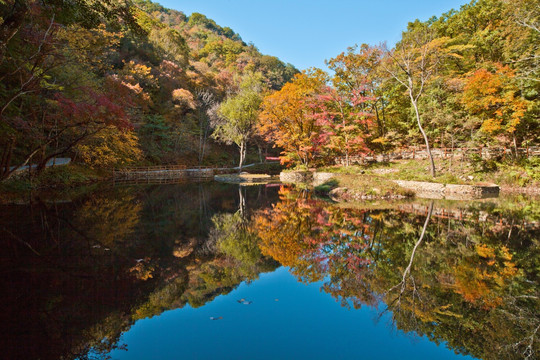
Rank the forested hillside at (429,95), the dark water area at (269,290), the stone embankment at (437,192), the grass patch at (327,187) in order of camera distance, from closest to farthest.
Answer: the dark water area at (269,290), the stone embankment at (437,192), the grass patch at (327,187), the forested hillside at (429,95)

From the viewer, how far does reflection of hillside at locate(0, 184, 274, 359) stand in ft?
9.70

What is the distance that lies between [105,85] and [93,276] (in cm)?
2282

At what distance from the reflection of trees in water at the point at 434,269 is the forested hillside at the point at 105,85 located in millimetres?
7826

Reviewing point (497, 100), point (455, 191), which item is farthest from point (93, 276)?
point (497, 100)

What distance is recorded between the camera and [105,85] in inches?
885

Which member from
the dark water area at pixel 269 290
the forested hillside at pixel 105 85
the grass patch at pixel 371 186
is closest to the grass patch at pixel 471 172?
the grass patch at pixel 371 186

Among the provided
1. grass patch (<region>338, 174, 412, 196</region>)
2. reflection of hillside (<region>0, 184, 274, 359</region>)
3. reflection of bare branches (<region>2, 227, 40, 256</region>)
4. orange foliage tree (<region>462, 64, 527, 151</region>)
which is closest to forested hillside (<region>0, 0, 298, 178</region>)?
reflection of bare branches (<region>2, 227, 40, 256</region>)

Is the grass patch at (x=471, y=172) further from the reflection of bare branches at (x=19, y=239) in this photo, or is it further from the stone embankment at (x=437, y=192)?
the reflection of bare branches at (x=19, y=239)

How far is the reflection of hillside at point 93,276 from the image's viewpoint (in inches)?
116

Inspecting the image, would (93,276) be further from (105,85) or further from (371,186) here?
(105,85)

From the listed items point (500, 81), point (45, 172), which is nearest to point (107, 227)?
point (45, 172)

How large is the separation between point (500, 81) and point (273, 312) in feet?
68.2

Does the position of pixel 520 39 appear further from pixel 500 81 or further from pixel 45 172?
pixel 45 172

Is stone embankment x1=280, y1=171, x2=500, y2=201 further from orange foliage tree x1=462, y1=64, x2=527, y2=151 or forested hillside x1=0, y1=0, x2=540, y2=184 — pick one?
orange foliage tree x1=462, y1=64, x2=527, y2=151
